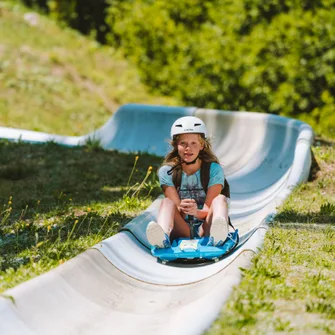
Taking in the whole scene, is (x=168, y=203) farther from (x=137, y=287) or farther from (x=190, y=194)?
(x=137, y=287)

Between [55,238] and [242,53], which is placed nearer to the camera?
[55,238]

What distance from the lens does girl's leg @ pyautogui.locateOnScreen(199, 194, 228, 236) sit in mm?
6109

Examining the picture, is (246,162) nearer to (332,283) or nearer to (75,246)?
(75,246)

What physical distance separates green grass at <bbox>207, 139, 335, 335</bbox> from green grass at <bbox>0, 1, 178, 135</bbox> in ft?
30.2

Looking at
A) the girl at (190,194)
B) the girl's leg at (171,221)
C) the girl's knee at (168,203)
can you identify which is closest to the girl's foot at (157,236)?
the girl at (190,194)

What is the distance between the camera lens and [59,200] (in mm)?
8492

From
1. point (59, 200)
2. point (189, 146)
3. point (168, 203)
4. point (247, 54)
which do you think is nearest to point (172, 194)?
point (168, 203)

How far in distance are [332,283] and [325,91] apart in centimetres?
1041

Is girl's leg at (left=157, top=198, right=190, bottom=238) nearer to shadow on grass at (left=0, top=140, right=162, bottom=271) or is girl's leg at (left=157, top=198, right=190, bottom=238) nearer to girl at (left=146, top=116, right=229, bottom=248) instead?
girl at (left=146, top=116, right=229, bottom=248)

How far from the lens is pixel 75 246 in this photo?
6191mm

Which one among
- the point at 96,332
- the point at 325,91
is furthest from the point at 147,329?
the point at 325,91

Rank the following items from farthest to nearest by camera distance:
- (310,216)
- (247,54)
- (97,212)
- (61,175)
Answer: (247,54), (61,175), (97,212), (310,216)

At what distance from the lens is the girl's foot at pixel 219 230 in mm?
5910

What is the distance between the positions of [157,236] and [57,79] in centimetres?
1381
